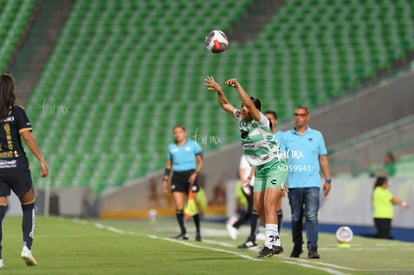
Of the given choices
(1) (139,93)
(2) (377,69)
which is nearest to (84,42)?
(1) (139,93)

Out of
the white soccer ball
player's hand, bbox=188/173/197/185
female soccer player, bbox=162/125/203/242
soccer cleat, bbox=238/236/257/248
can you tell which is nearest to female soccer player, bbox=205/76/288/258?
soccer cleat, bbox=238/236/257/248

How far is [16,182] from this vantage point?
11.3 m

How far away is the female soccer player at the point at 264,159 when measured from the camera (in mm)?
12852

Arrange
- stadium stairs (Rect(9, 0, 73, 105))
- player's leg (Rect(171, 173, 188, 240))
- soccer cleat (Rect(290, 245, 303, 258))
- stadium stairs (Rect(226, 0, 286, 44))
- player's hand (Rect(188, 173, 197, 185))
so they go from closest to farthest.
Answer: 1. soccer cleat (Rect(290, 245, 303, 258))
2. player's hand (Rect(188, 173, 197, 185))
3. player's leg (Rect(171, 173, 188, 240))
4. stadium stairs (Rect(9, 0, 73, 105))
5. stadium stairs (Rect(226, 0, 286, 44))

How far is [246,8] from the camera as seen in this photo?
42281 millimetres

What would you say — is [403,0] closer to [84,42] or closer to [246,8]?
[246,8]

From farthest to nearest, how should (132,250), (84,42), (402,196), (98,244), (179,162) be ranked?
1. (84,42)
2. (402,196)
3. (179,162)
4. (98,244)
5. (132,250)

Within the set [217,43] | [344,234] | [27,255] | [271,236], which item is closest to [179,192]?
[344,234]

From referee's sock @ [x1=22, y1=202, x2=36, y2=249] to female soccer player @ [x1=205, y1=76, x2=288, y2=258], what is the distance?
2.66 m

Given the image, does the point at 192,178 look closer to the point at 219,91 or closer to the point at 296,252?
the point at 296,252

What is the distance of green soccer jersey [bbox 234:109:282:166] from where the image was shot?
12914mm

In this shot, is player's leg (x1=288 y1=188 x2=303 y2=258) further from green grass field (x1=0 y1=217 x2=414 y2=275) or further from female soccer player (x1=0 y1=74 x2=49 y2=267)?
female soccer player (x1=0 y1=74 x2=49 y2=267)

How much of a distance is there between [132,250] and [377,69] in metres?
21.4

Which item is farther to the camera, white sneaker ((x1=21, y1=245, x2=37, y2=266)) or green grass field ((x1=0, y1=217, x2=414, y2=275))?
white sneaker ((x1=21, y1=245, x2=37, y2=266))
